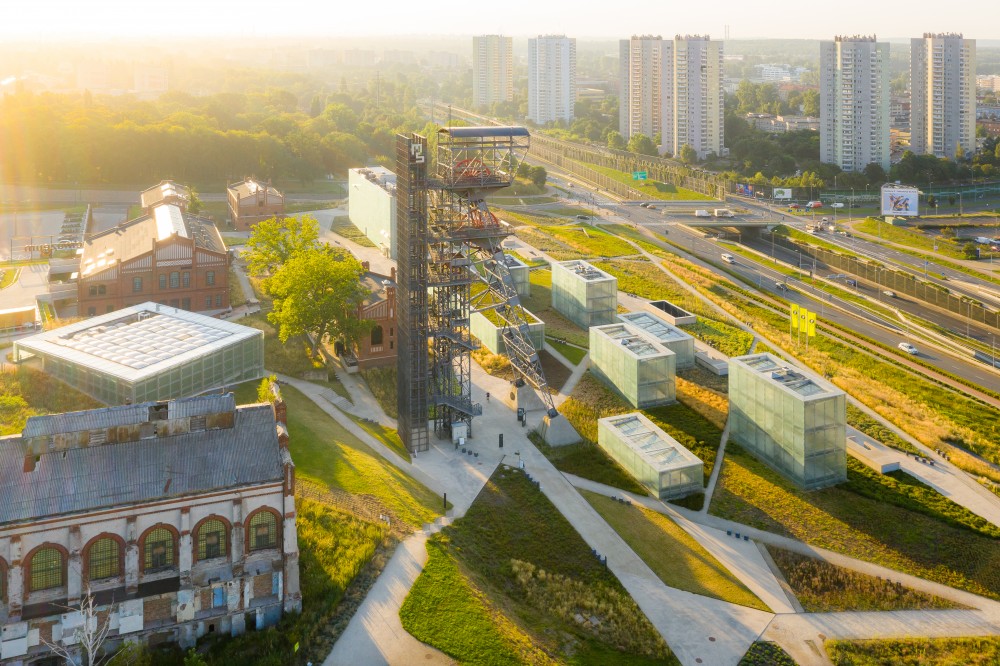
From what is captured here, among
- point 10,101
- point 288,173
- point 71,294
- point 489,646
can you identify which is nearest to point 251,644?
point 489,646

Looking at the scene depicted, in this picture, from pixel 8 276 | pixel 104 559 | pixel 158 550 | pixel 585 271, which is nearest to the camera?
pixel 104 559

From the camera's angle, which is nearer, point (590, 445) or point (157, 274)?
point (590, 445)

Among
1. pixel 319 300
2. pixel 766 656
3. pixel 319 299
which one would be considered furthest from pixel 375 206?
pixel 766 656

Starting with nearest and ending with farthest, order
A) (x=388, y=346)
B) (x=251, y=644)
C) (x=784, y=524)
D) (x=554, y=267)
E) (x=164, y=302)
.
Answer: (x=251, y=644), (x=784, y=524), (x=388, y=346), (x=164, y=302), (x=554, y=267)

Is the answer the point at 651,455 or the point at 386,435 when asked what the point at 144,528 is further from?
the point at 651,455

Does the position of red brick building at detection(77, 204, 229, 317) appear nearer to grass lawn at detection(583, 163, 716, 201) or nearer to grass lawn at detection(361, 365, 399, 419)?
grass lawn at detection(361, 365, 399, 419)

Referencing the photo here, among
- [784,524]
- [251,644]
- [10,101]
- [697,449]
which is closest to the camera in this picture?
[251,644]

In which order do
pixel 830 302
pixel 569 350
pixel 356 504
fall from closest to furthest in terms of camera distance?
pixel 356 504
pixel 569 350
pixel 830 302

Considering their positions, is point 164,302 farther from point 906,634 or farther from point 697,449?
point 906,634
